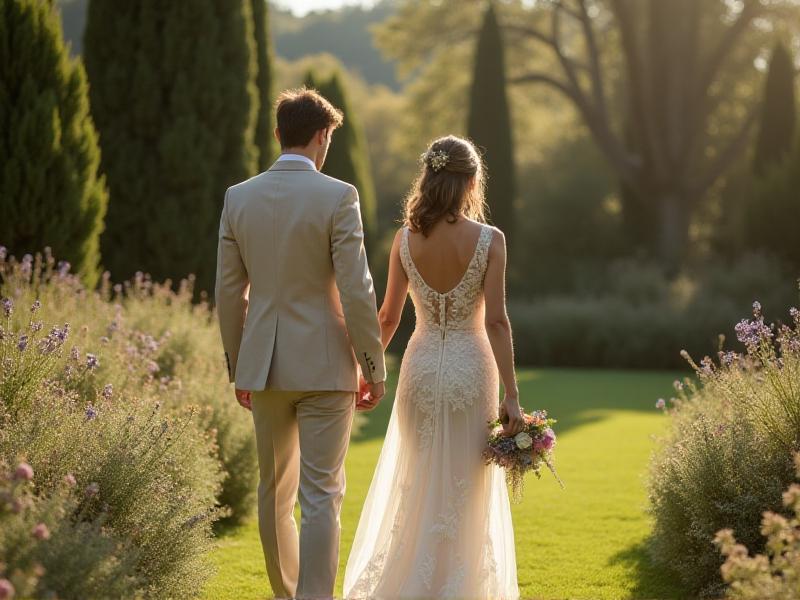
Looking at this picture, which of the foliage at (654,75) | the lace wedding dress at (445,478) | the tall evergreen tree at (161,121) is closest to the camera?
the lace wedding dress at (445,478)

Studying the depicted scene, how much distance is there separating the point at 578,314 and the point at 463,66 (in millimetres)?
11192

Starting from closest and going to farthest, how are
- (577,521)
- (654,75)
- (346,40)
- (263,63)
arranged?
(577,521) → (263,63) → (654,75) → (346,40)

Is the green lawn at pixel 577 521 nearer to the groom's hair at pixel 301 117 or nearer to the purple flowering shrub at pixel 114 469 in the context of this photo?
the purple flowering shrub at pixel 114 469

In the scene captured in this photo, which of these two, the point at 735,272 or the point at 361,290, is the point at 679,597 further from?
the point at 735,272

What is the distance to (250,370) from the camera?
4.25 meters

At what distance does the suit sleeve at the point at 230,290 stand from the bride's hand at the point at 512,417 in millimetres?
1204

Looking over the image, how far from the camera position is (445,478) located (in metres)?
4.68

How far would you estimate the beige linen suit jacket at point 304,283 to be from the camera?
13.5 ft

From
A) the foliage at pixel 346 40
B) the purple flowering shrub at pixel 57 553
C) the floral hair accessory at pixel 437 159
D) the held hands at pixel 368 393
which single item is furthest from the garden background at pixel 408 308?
the foliage at pixel 346 40

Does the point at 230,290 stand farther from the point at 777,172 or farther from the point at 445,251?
the point at 777,172

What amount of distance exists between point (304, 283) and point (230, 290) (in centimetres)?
37

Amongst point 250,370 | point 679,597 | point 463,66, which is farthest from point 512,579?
point 463,66

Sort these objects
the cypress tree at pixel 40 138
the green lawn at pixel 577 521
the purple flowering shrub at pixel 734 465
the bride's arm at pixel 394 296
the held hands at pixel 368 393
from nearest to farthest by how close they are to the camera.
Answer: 1. the held hands at pixel 368 393
2. the purple flowering shrub at pixel 734 465
3. the bride's arm at pixel 394 296
4. the green lawn at pixel 577 521
5. the cypress tree at pixel 40 138

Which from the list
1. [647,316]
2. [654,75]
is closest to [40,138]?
[647,316]
